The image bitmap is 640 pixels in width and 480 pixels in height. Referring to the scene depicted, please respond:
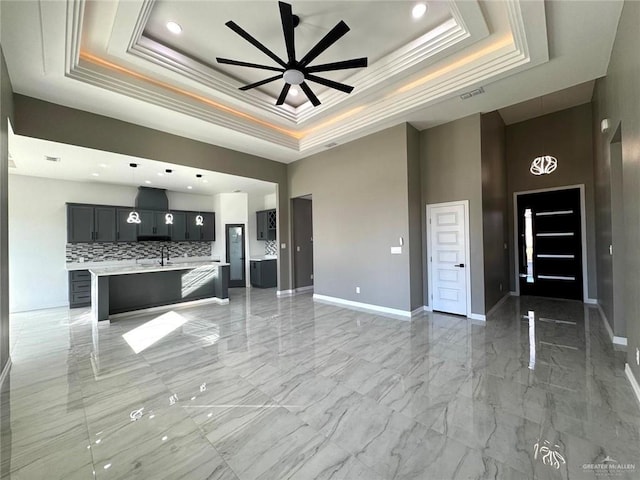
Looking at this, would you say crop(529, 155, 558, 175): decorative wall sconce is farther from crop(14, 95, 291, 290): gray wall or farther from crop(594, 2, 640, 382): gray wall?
crop(14, 95, 291, 290): gray wall

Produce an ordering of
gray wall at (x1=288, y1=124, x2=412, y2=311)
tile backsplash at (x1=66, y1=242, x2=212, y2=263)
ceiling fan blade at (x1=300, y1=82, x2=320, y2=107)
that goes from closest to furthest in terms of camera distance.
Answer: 1. ceiling fan blade at (x1=300, y1=82, x2=320, y2=107)
2. gray wall at (x1=288, y1=124, x2=412, y2=311)
3. tile backsplash at (x1=66, y1=242, x2=212, y2=263)

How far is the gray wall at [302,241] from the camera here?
23.4 ft

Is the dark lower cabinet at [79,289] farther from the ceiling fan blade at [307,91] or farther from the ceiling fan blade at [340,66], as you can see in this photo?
the ceiling fan blade at [340,66]

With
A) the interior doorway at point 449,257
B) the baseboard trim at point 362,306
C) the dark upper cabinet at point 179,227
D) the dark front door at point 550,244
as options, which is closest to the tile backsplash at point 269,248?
the dark upper cabinet at point 179,227

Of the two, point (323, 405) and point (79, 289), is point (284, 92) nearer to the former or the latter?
point (323, 405)

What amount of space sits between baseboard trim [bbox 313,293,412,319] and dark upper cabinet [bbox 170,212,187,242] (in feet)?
14.3

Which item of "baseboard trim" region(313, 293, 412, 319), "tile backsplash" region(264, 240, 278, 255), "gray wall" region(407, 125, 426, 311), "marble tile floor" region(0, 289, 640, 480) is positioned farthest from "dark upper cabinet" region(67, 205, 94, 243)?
"gray wall" region(407, 125, 426, 311)

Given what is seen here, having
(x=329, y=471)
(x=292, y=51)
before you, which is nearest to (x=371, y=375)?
(x=329, y=471)

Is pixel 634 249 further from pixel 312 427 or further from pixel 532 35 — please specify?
pixel 312 427

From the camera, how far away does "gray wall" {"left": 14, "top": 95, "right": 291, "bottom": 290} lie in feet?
12.0

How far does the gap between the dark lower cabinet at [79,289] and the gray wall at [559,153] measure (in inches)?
389

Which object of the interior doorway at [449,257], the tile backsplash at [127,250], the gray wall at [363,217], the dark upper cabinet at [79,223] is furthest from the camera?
the tile backsplash at [127,250]

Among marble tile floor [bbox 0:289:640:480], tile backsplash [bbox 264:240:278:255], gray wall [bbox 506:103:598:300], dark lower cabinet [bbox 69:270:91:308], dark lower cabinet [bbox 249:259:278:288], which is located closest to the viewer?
marble tile floor [bbox 0:289:640:480]

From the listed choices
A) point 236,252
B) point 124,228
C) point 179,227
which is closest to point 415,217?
point 236,252
